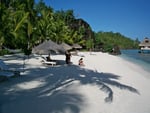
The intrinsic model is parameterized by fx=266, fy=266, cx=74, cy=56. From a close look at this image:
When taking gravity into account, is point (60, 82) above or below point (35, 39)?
below

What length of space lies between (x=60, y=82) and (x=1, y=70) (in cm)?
348

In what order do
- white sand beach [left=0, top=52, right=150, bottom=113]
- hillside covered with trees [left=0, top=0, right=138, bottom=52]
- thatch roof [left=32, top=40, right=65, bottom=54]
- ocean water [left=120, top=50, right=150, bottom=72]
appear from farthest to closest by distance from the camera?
ocean water [left=120, top=50, right=150, bottom=72]
hillside covered with trees [left=0, top=0, right=138, bottom=52]
thatch roof [left=32, top=40, right=65, bottom=54]
white sand beach [left=0, top=52, right=150, bottom=113]

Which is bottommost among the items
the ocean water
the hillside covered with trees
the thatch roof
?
the ocean water

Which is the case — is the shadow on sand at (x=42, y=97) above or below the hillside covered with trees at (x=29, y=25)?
below

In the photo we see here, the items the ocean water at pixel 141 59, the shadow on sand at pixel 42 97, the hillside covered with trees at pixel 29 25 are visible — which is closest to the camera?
the shadow on sand at pixel 42 97

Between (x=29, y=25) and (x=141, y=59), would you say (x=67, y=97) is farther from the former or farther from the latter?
(x=141, y=59)

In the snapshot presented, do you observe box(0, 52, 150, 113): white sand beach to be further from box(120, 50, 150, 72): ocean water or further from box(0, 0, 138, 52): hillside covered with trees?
box(120, 50, 150, 72): ocean water

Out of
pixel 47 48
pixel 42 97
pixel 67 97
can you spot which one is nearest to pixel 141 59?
pixel 47 48

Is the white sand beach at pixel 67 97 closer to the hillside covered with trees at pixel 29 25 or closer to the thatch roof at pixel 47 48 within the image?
the thatch roof at pixel 47 48

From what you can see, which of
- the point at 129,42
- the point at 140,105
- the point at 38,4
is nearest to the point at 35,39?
the point at 38,4

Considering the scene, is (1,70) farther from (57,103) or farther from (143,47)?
(143,47)

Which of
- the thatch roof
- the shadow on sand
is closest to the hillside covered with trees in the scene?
the thatch roof

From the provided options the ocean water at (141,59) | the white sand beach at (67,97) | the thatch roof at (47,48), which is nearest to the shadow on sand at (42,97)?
the white sand beach at (67,97)

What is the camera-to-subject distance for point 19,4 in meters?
35.0
